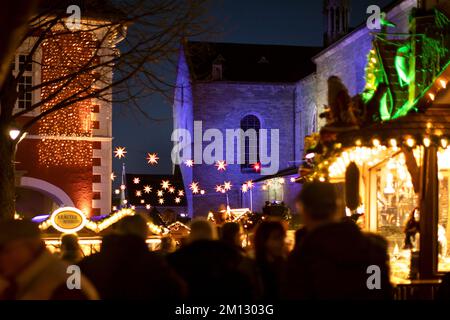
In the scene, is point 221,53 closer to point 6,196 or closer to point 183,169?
point 183,169

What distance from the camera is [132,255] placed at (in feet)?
17.9

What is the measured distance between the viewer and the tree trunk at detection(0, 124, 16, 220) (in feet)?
45.2

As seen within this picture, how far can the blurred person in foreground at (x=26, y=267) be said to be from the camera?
15.0 ft

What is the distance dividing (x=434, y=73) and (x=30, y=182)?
1595 cm

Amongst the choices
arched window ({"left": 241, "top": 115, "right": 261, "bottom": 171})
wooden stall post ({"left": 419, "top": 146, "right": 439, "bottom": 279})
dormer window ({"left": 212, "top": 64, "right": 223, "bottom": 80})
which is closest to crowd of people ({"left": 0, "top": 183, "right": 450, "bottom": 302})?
wooden stall post ({"left": 419, "top": 146, "right": 439, "bottom": 279})

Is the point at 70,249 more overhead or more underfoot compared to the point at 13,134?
more underfoot

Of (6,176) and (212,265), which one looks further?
(6,176)

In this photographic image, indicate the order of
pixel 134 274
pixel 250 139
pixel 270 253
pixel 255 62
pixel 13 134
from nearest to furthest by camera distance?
pixel 134 274 < pixel 270 253 < pixel 13 134 < pixel 250 139 < pixel 255 62

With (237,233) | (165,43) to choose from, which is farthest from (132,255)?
(165,43)

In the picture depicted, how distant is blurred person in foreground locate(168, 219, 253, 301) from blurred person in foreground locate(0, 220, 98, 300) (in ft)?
4.29

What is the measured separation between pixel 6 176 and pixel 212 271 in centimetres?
917

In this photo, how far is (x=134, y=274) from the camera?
5.39 metres

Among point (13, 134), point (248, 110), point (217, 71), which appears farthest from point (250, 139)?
point (13, 134)

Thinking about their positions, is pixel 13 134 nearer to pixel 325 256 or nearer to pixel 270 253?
pixel 270 253
